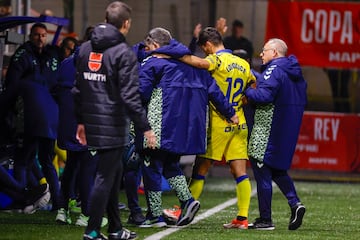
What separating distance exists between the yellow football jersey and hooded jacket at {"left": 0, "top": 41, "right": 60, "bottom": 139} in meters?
2.27

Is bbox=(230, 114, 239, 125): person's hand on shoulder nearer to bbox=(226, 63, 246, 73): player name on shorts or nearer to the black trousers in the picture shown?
bbox=(226, 63, 246, 73): player name on shorts

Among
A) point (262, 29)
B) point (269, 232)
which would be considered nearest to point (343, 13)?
point (262, 29)

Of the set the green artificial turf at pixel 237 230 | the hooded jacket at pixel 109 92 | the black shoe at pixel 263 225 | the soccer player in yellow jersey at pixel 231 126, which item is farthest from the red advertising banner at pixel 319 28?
the hooded jacket at pixel 109 92

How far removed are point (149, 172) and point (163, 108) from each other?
2.09ft

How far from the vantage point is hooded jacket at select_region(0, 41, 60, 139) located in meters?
14.3

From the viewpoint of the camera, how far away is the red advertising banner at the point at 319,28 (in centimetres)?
2191

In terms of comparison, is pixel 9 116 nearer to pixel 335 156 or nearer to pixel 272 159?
pixel 272 159

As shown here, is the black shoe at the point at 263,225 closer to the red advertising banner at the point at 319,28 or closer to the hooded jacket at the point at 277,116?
the hooded jacket at the point at 277,116

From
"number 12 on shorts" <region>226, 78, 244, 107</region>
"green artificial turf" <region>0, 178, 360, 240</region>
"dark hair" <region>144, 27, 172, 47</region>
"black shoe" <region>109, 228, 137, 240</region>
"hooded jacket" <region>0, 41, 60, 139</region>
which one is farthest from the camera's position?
"hooded jacket" <region>0, 41, 60, 139</region>

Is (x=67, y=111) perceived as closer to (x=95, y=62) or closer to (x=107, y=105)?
(x=95, y=62)

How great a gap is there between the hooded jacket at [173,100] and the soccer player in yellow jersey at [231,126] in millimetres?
476

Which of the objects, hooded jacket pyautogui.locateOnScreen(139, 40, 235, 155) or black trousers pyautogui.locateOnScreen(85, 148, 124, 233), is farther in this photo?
hooded jacket pyautogui.locateOnScreen(139, 40, 235, 155)

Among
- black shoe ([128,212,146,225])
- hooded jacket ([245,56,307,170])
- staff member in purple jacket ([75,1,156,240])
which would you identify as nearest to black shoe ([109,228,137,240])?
staff member in purple jacket ([75,1,156,240])

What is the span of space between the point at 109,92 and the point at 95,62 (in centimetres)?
29
